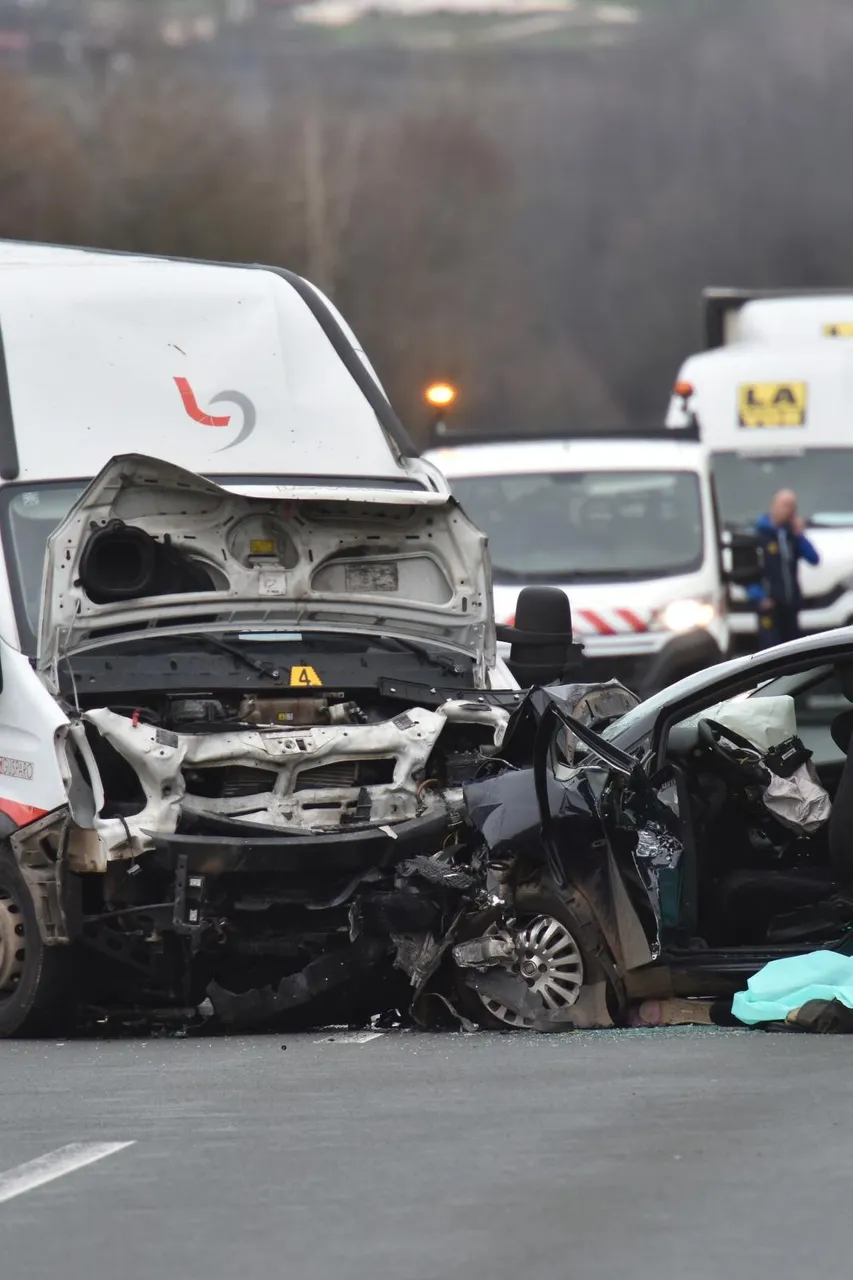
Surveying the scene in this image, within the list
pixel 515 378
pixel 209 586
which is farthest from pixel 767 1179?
pixel 515 378

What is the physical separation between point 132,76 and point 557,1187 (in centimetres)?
6001

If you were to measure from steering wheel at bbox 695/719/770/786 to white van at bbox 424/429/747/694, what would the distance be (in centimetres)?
897

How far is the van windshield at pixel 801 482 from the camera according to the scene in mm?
24047

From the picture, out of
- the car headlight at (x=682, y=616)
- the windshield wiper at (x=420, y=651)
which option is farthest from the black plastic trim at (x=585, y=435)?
the windshield wiper at (x=420, y=651)

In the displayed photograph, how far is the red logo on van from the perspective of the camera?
12664mm

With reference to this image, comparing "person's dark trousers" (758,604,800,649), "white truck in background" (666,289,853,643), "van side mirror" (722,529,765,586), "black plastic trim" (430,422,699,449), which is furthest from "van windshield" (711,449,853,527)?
"van side mirror" (722,529,765,586)

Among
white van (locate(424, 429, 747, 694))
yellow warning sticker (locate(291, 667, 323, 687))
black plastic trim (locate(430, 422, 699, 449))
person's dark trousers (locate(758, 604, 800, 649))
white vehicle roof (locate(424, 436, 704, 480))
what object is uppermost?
yellow warning sticker (locate(291, 667, 323, 687))

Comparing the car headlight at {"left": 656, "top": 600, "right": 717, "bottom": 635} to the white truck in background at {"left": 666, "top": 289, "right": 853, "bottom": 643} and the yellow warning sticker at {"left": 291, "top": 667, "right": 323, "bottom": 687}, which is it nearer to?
the white truck in background at {"left": 666, "top": 289, "right": 853, "bottom": 643}

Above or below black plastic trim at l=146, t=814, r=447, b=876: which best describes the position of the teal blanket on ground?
below

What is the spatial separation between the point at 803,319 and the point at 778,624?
4017mm

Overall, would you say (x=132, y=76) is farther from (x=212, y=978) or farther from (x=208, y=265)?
(x=212, y=978)

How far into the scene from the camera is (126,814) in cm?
966

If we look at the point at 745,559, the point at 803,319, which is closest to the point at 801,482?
the point at 803,319

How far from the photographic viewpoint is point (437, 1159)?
6785 mm
